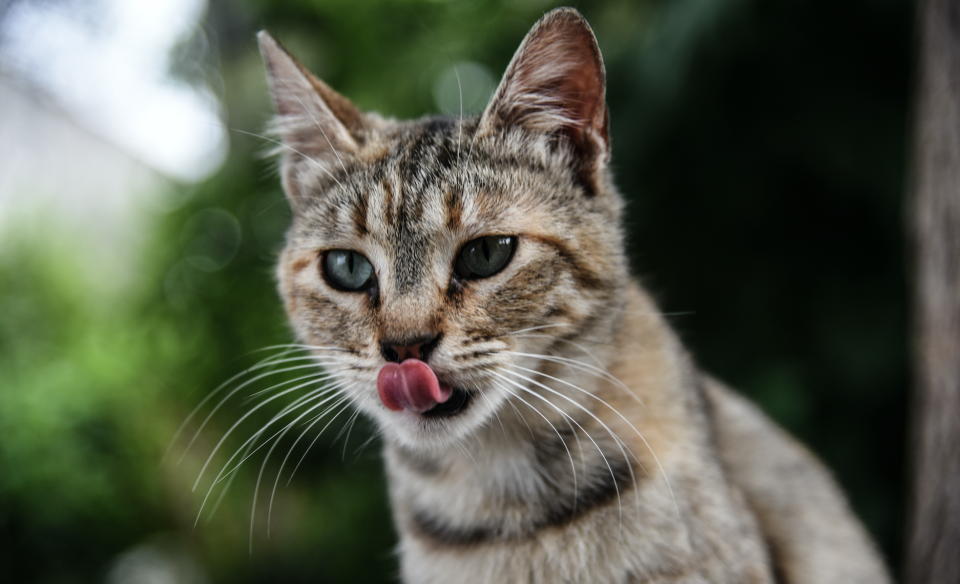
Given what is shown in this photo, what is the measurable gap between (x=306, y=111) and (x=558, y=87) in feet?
2.23

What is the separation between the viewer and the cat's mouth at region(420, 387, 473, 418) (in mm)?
1249

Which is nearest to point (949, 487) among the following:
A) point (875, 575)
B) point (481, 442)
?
point (875, 575)

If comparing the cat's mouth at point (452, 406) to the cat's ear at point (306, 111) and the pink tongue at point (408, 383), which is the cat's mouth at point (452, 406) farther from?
the cat's ear at point (306, 111)

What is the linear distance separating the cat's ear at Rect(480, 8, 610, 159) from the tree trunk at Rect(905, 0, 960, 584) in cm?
123

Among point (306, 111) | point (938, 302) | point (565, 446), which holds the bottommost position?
point (565, 446)

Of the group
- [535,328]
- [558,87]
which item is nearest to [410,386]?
[535,328]

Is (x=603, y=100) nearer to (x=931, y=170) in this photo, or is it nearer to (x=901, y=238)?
(x=931, y=170)

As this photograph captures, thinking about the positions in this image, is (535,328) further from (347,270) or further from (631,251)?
(631,251)

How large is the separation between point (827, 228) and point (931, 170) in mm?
653

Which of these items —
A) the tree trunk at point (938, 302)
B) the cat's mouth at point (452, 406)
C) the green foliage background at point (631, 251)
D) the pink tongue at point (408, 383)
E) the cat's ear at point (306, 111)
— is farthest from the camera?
the green foliage background at point (631, 251)

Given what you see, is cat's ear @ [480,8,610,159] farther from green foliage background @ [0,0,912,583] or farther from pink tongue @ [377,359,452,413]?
green foliage background @ [0,0,912,583]

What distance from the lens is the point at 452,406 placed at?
126 cm

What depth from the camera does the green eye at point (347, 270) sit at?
4.67 feet

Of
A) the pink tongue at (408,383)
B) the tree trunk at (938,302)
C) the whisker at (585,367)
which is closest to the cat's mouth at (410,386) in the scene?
the pink tongue at (408,383)
